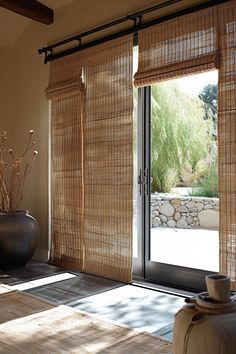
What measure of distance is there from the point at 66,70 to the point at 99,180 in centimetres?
125

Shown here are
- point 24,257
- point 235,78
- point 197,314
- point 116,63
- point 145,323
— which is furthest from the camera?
point 24,257

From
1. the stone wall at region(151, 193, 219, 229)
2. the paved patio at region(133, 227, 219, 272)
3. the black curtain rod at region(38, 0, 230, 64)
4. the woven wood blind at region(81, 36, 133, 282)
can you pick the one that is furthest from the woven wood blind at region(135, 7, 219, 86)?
the paved patio at region(133, 227, 219, 272)

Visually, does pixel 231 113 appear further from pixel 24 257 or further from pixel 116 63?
pixel 24 257

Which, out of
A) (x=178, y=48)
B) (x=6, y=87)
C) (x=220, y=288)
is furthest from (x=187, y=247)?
(x=6, y=87)

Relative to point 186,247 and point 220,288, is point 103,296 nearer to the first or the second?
point 186,247

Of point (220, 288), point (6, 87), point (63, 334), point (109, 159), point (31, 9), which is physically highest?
point (31, 9)

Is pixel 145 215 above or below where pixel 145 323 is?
above

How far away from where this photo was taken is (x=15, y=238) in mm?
4242

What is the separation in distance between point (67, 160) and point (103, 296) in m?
1.57

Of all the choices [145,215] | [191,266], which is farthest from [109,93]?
[191,266]

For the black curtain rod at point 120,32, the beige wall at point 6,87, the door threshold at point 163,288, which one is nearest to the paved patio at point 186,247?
the door threshold at point 163,288

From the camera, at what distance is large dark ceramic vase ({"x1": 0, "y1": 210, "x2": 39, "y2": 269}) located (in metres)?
4.22

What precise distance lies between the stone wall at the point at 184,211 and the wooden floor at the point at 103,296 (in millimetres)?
640

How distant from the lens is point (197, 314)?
1.50 metres
